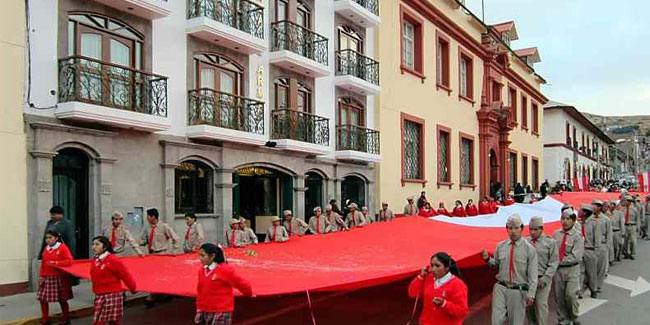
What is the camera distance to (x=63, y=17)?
13000 mm

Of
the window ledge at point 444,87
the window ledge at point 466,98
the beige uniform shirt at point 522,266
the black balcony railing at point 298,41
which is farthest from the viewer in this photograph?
the window ledge at point 466,98

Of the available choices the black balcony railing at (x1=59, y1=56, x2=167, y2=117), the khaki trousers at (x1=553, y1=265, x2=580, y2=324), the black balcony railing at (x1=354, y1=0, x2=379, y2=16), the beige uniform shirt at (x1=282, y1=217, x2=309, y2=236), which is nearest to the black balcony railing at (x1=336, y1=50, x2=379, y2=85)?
the black balcony railing at (x1=354, y1=0, x2=379, y2=16)

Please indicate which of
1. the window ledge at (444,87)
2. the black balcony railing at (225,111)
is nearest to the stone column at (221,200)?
the black balcony railing at (225,111)

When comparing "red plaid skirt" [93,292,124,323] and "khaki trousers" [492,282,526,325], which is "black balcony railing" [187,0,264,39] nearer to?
"red plaid skirt" [93,292,124,323]

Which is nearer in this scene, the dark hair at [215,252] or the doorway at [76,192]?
the dark hair at [215,252]

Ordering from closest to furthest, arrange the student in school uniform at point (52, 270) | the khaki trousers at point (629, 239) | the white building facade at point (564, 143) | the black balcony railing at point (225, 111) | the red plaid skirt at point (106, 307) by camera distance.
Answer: the red plaid skirt at point (106, 307) < the student in school uniform at point (52, 270) < the black balcony railing at point (225, 111) < the khaki trousers at point (629, 239) < the white building facade at point (564, 143)

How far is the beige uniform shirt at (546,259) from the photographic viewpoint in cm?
845

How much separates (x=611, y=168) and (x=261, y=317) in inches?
3431

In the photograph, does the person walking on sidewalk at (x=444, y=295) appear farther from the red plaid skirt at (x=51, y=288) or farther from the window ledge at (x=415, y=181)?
the window ledge at (x=415, y=181)

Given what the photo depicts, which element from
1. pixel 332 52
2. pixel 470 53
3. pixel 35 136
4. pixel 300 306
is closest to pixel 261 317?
pixel 300 306

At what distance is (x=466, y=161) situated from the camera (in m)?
33.9

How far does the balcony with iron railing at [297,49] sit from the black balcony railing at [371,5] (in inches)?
126

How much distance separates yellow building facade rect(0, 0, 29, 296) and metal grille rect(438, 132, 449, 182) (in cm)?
2169

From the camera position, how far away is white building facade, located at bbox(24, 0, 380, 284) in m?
12.8
